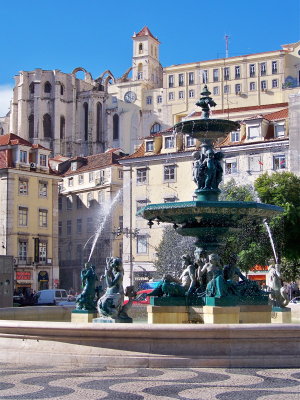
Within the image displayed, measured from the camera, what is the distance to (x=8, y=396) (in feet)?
27.1

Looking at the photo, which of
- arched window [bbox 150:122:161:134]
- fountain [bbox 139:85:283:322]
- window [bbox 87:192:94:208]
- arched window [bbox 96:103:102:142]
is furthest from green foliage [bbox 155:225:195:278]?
arched window [bbox 96:103:102:142]

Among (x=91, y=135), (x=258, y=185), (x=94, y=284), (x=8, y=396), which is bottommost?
(x=8, y=396)

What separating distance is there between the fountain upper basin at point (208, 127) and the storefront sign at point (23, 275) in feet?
135

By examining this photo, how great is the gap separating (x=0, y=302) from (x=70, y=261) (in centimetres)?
3514

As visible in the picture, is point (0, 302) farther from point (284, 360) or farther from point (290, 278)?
point (284, 360)

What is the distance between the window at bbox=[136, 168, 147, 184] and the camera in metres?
52.6

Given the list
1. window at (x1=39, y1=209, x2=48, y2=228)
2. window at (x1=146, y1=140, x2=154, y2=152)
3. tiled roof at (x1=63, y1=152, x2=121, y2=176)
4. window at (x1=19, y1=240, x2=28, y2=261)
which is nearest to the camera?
window at (x1=146, y1=140, x2=154, y2=152)

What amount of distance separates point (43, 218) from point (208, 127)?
43.2 m

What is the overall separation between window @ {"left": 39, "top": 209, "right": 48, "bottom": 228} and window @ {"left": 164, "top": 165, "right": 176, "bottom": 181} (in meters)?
11.3

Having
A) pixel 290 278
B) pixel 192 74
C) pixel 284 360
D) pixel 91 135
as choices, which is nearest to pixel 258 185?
pixel 290 278

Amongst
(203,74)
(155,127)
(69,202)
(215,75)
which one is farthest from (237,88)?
Result: (69,202)

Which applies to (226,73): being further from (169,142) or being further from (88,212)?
(169,142)

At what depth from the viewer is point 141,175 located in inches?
2078

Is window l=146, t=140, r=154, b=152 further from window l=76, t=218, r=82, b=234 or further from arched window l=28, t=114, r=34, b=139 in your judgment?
arched window l=28, t=114, r=34, b=139
